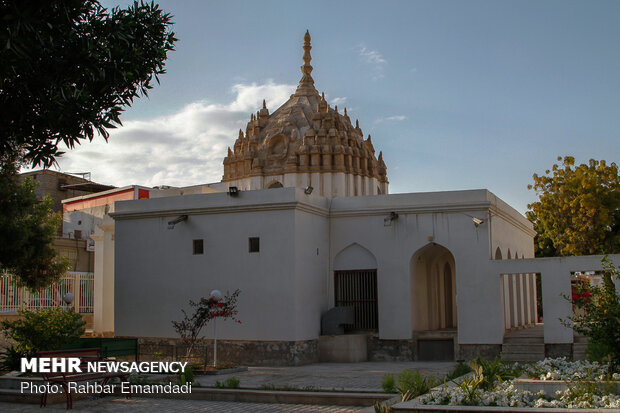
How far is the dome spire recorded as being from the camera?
122 ft

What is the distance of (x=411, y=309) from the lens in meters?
20.7

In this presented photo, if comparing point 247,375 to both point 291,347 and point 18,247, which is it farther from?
point 18,247

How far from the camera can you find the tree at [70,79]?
1097 cm

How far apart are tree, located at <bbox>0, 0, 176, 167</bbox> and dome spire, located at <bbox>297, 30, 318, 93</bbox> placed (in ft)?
82.5

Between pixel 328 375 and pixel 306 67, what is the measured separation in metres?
23.9

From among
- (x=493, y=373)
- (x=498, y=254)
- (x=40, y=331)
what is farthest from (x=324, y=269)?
(x=493, y=373)

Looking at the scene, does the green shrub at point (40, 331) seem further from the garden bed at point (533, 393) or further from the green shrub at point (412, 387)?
the garden bed at point (533, 393)

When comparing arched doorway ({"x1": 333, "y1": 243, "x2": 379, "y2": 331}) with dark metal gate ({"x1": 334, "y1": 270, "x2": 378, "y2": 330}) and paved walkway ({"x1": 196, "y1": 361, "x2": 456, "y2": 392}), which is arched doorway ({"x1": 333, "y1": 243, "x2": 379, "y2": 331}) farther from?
paved walkway ({"x1": 196, "y1": 361, "x2": 456, "y2": 392})

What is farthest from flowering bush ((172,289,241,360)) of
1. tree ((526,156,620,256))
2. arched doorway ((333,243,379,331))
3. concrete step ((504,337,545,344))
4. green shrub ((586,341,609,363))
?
tree ((526,156,620,256))

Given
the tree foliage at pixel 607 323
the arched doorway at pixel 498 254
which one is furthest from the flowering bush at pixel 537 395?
the arched doorway at pixel 498 254

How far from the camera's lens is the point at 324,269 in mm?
21750

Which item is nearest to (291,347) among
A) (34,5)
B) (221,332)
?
(221,332)

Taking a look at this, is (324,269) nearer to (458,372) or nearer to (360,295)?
(360,295)

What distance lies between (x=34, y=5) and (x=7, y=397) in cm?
695
